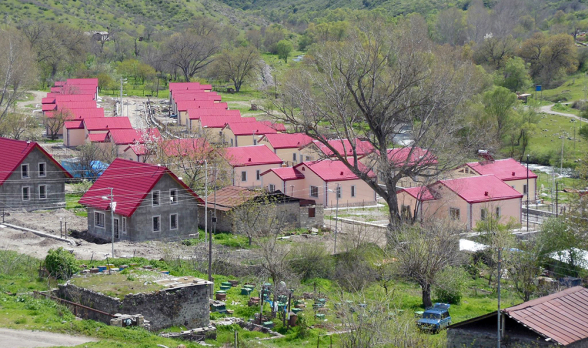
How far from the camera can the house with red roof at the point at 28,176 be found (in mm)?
43156

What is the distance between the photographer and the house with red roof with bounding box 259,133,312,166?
6272 cm

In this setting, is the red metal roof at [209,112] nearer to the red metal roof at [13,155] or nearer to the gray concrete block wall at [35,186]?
the gray concrete block wall at [35,186]

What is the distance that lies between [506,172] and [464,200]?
319 inches

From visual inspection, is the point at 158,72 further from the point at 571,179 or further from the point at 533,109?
the point at 571,179

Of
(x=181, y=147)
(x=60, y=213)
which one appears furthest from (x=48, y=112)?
(x=60, y=213)

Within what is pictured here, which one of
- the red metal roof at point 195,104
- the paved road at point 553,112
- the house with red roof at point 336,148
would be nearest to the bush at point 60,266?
the house with red roof at point 336,148

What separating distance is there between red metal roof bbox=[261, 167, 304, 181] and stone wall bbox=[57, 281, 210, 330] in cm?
2573

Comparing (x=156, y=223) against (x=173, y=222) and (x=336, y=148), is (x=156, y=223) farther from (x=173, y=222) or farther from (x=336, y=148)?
(x=336, y=148)

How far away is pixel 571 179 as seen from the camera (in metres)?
59.1

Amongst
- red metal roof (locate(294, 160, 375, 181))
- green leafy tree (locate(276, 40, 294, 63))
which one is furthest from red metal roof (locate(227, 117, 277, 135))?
green leafy tree (locate(276, 40, 294, 63))

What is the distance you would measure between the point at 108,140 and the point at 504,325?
45.5 m

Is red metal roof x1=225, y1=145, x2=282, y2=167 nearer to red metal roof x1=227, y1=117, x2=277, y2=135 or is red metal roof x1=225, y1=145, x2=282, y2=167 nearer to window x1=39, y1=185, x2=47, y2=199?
red metal roof x1=227, y1=117, x2=277, y2=135

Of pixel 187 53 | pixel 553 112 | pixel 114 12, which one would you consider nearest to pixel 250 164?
pixel 553 112

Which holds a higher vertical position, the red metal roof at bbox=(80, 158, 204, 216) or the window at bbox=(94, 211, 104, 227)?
the red metal roof at bbox=(80, 158, 204, 216)
